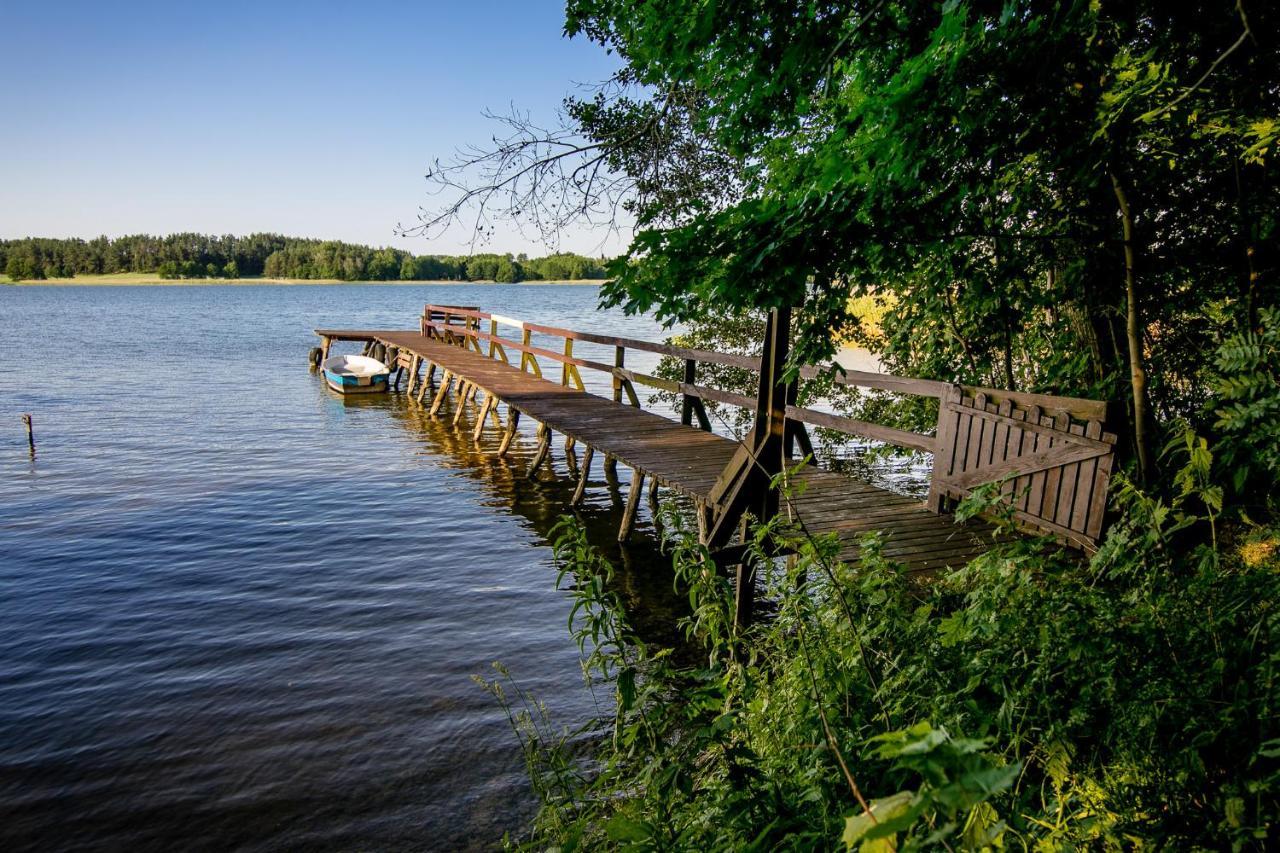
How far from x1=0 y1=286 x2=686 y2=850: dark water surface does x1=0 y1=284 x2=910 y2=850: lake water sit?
25mm

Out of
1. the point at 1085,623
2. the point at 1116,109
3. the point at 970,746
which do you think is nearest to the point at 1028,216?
the point at 1116,109

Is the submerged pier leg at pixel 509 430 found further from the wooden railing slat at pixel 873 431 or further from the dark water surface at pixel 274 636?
the wooden railing slat at pixel 873 431

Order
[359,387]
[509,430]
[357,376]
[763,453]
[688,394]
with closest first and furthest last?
[763,453]
[688,394]
[509,430]
[357,376]
[359,387]

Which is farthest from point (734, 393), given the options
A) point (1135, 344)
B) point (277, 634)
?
point (277, 634)

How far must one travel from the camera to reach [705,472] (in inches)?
369

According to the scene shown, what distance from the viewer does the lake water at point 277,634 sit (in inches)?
206

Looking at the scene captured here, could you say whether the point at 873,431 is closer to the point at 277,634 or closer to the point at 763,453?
the point at 763,453

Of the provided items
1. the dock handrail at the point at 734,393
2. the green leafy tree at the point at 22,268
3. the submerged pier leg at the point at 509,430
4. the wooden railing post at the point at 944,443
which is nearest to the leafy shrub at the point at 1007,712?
the dock handrail at the point at 734,393

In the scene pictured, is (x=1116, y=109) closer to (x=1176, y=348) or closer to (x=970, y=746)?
(x=1176, y=348)

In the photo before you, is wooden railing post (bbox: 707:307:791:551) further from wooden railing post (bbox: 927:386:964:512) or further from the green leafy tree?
the green leafy tree

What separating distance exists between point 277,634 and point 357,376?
18282mm

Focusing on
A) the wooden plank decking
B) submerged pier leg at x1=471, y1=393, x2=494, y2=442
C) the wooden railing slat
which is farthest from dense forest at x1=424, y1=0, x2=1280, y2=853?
submerged pier leg at x1=471, y1=393, x2=494, y2=442

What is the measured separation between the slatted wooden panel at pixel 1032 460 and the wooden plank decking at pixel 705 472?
1.36 feet

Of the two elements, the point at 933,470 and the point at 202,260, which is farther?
the point at 202,260
